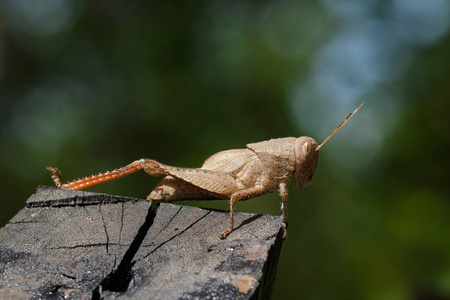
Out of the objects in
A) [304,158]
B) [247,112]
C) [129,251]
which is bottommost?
[129,251]

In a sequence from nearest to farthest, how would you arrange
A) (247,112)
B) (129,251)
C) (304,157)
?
(129,251) → (304,157) → (247,112)

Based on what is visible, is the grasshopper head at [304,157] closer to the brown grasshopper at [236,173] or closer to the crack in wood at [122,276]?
the brown grasshopper at [236,173]

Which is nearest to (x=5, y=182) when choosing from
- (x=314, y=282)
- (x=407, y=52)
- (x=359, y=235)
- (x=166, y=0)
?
(x=166, y=0)

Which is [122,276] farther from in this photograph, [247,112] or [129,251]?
[247,112]

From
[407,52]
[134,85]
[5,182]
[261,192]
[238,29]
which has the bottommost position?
[261,192]

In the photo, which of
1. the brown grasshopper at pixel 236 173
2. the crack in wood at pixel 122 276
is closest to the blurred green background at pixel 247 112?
the brown grasshopper at pixel 236 173

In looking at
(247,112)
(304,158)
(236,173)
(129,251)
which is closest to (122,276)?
(129,251)

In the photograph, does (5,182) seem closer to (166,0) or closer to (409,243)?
(166,0)
